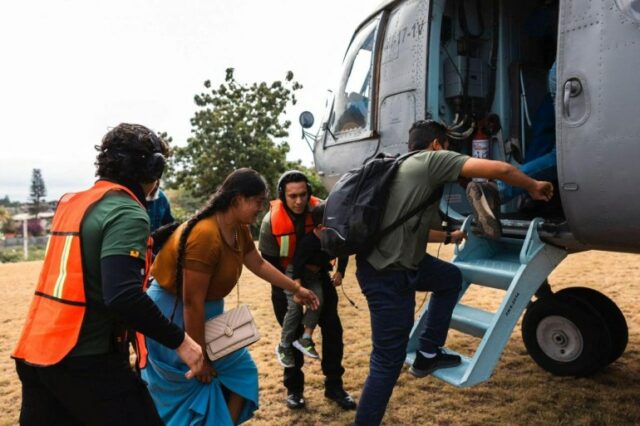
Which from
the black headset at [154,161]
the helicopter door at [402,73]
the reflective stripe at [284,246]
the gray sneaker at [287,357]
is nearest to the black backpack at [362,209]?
the black headset at [154,161]

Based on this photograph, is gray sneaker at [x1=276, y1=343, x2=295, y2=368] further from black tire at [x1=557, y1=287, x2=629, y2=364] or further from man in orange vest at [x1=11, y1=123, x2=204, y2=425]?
black tire at [x1=557, y1=287, x2=629, y2=364]

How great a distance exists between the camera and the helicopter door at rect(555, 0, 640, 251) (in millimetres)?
2660

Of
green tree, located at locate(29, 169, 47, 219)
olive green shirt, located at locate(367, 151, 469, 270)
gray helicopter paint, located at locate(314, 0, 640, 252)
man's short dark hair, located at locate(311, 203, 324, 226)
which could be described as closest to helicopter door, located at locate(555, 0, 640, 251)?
gray helicopter paint, located at locate(314, 0, 640, 252)

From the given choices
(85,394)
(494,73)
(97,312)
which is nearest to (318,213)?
(97,312)

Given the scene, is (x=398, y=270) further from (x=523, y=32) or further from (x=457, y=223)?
(x=523, y=32)

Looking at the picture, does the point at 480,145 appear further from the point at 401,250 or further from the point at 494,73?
the point at 401,250

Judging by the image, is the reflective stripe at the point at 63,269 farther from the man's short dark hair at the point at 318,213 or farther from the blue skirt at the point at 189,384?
the man's short dark hair at the point at 318,213

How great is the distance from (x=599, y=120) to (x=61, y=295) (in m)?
2.70

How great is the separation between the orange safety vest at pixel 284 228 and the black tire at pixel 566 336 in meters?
1.99

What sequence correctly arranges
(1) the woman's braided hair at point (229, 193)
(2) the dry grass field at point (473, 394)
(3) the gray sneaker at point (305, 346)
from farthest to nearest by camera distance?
(3) the gray sneaker at point (305, 346), (2) the dry grass field at point (473, 394), (1) the woman's braided hair at point (229, 193)

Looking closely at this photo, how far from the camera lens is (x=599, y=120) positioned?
2.77m

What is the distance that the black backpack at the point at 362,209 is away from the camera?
2.59 metres

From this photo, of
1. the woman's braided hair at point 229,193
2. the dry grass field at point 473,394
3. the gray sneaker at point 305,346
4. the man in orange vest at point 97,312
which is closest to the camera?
the man in orange vest at point 97,312

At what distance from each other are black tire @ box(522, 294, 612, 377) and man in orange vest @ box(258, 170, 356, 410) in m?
1.59
